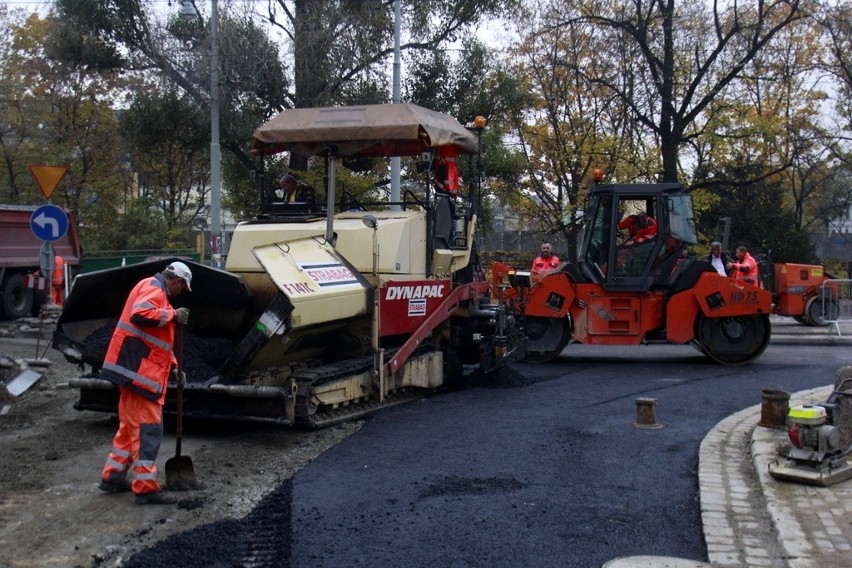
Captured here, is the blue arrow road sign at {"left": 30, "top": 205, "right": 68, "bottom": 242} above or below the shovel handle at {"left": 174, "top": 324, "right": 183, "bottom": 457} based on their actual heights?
above

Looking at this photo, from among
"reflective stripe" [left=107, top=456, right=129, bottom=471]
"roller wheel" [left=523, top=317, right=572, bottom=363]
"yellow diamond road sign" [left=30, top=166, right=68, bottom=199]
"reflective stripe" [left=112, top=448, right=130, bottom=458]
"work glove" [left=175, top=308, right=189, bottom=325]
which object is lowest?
"reflective stripe" [left=107, top=456, right=129, bottom=471]

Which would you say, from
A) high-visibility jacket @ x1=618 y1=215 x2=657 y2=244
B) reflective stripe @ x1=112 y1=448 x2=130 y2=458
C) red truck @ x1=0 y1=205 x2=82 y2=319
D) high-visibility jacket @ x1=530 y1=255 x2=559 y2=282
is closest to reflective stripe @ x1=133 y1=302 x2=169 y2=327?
reflective stripe @ x1=112 y1=448 x2=130 y2=458

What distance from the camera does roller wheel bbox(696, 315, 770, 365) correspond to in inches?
485

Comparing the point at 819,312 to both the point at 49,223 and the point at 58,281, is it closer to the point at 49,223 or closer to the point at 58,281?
the point at 49,223

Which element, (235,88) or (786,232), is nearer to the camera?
(235,88)

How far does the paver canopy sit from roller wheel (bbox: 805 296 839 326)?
9398 millimetres

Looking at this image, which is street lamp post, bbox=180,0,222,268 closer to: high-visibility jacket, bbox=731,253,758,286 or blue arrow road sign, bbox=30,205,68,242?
blue arrow road sign, bbox=30,205,68,242

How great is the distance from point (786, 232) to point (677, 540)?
76.0ft

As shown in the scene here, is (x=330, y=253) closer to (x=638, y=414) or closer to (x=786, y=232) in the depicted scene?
(x=638, y=414)

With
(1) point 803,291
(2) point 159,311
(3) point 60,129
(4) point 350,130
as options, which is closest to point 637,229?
(4) point 350,130

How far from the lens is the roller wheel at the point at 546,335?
1259 cm

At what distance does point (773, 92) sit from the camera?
31234mm

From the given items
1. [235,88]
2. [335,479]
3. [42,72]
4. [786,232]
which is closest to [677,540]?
[335,479]

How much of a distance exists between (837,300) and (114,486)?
13505 millimetres
